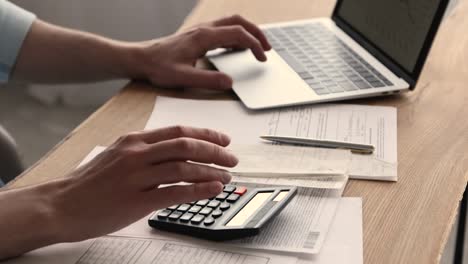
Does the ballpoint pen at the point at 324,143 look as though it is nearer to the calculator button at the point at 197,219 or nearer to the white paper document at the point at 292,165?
the white paper document at the point at 292,165

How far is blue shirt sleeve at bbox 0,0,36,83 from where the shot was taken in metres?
1.27

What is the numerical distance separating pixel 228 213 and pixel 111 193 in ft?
0.43

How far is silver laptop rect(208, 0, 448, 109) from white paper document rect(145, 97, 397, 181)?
22 millimetres

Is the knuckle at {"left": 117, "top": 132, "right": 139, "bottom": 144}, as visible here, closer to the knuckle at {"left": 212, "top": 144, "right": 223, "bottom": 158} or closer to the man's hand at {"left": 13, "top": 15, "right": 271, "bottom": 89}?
the knuckle at {"left": 212, "top": 144, "right": 223, "bottom": 158}

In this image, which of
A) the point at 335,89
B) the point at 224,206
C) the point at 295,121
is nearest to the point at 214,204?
the point at 224,206

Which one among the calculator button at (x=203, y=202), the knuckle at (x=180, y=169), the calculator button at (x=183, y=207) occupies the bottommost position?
the calculator button at (x=203, y=202)

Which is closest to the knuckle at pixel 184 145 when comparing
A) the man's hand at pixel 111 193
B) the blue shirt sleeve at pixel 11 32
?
the man's hand at pixel 111 193

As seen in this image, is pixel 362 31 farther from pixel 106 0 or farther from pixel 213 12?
pixel 106 0

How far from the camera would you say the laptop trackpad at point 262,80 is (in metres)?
1.15

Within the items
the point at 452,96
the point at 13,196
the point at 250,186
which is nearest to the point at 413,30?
the point at 452,96

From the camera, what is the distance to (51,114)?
8.80ft

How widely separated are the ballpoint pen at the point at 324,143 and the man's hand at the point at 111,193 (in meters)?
0.16

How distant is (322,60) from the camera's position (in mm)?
1261

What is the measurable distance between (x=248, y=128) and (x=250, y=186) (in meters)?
0.17
